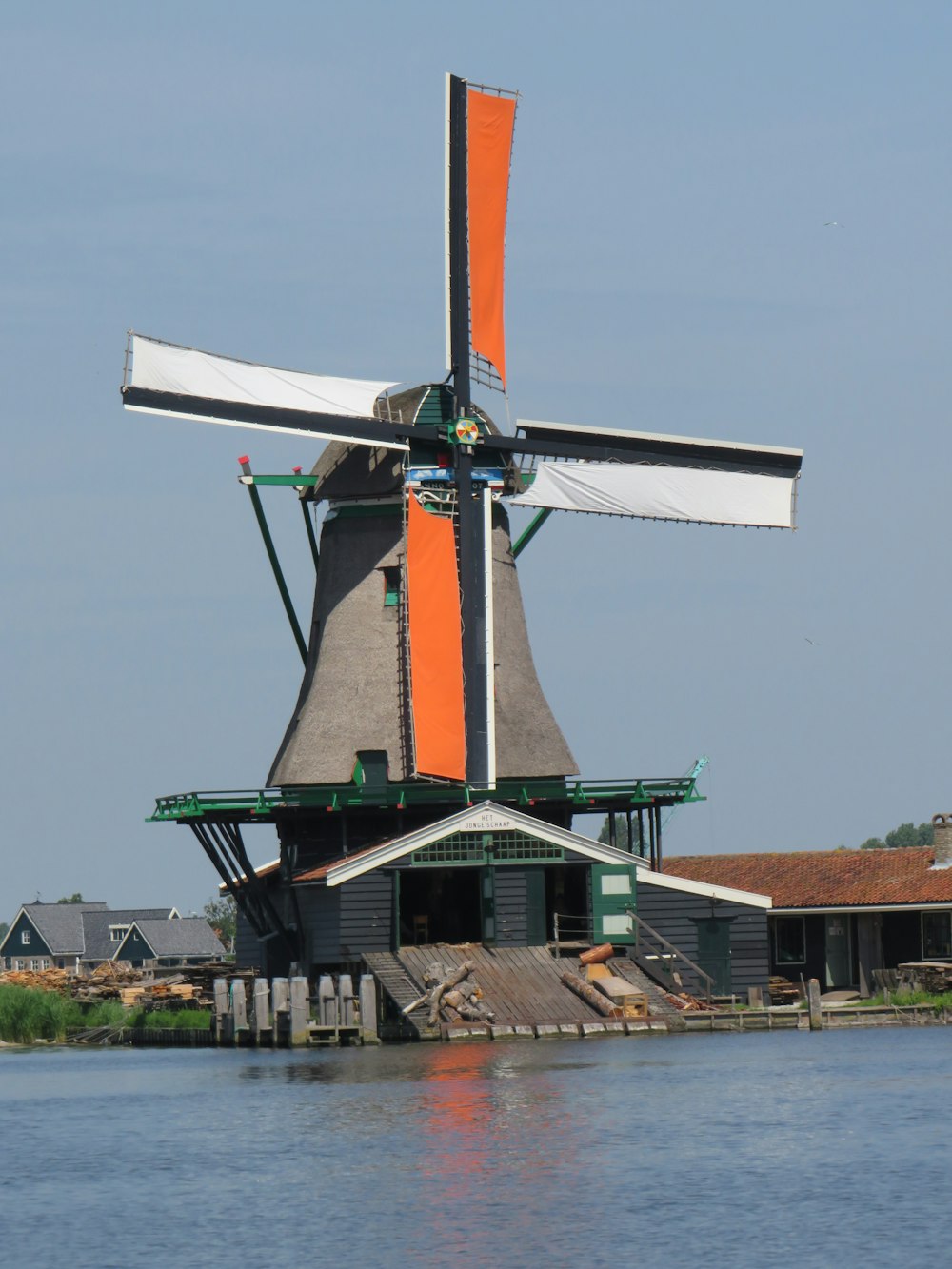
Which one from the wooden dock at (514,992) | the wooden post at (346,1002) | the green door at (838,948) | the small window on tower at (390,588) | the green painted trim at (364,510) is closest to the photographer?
the wooden dock at (514,992)

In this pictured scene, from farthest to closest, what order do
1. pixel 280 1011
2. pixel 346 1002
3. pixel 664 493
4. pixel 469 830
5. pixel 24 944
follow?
1. pixel 24 944
2. pixel 664 493
3. pixel 469 830
4. pixel 280 1011
5. pixel 346 1002

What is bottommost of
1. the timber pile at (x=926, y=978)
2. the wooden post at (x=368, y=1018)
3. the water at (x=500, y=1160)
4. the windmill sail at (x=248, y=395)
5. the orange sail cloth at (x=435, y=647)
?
the water at (x=500, y=1160)

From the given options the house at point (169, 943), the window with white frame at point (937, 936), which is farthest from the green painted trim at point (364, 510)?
the house at point (169, 943)

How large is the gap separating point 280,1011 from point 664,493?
1368 cm

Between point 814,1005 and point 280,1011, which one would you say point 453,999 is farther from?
point 814,1005

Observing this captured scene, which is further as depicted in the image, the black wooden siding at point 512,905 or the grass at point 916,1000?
the grass at point 916,1000

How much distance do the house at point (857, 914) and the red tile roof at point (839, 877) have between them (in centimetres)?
2

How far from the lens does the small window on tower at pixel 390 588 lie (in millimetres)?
51688

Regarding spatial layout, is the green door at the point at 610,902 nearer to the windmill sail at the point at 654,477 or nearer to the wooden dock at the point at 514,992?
the wooden dock at the point at 514,992

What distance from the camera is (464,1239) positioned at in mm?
24000

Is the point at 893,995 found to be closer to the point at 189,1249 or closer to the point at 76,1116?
the point at 76,1116

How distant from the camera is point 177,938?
384ft

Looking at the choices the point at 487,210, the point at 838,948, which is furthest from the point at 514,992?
the point at 487,210

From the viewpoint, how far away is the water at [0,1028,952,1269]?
24109mm
